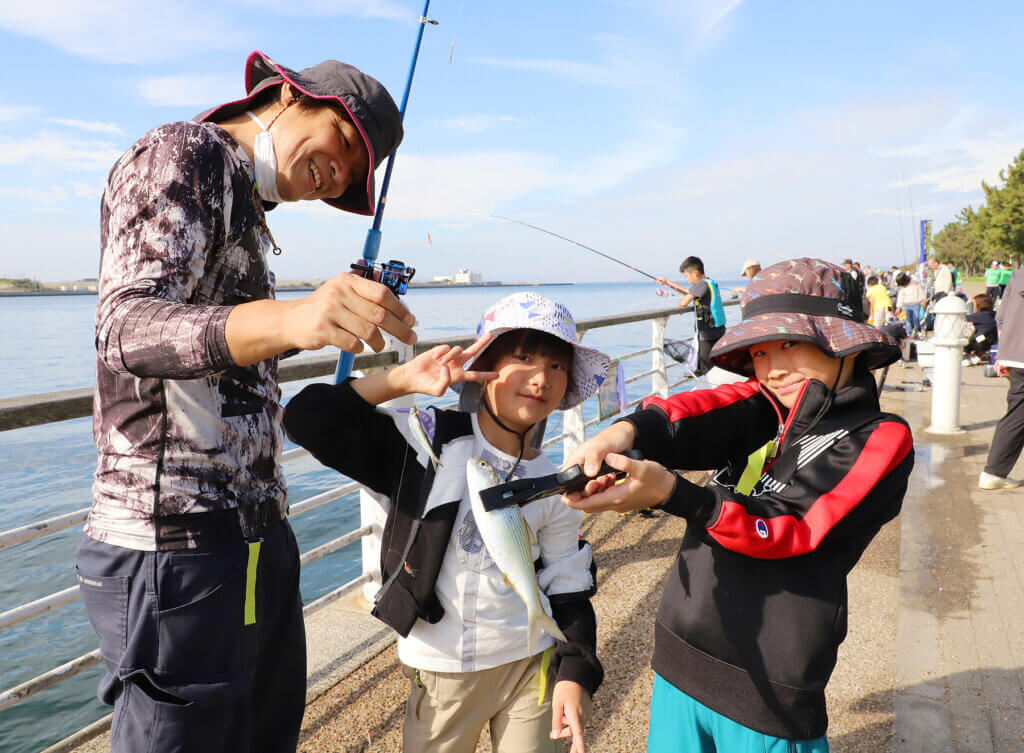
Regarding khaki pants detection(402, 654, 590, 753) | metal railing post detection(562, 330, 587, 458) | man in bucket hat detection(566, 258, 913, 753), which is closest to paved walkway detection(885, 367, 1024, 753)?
man in bucket hat detection(566, 258, 913, 753)

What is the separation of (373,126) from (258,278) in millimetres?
444

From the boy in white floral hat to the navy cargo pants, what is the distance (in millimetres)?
414

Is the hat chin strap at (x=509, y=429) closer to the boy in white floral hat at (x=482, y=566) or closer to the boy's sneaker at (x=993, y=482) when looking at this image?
the boy in white floral hat at (x=482, y=566)

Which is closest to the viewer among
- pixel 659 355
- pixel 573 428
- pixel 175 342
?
pixel 175 342

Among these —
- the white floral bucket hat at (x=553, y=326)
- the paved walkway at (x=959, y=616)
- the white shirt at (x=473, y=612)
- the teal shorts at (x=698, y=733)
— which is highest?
the white floral bucket hat at (x=553, y=326)

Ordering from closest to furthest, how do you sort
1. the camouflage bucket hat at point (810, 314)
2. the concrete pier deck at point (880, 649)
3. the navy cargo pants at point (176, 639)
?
1. the navy cargo pants at point (176, 639)
2. the camouflage bucket hat at point (810, 314)
3. the concrete pier deck at point (880, 649)

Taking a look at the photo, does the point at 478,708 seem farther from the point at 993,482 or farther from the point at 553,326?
the point at 993,482

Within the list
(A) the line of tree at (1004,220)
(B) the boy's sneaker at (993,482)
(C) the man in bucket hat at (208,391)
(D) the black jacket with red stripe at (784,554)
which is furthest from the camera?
(A) the line of tree at (1004,220)

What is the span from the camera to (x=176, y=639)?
1.38 meters

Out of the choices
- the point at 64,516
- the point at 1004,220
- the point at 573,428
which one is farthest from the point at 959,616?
the point at 1004,220

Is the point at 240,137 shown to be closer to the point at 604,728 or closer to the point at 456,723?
the point at 456,723

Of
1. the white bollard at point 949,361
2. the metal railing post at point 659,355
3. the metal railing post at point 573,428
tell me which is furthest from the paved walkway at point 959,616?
the metal railing post at point 659,355

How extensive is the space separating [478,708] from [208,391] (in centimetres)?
122

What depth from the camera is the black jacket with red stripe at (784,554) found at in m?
1.60
